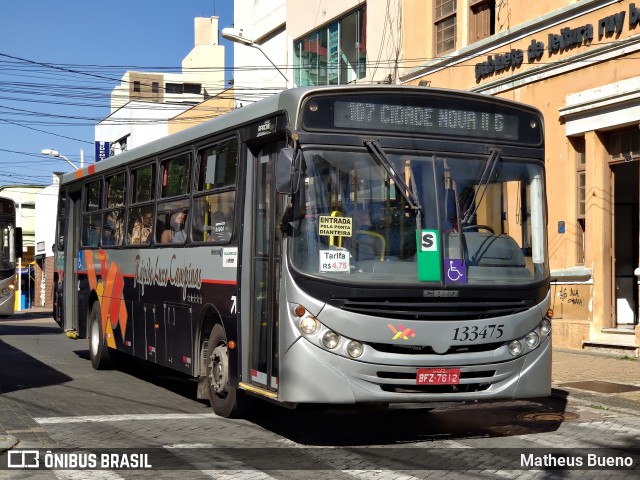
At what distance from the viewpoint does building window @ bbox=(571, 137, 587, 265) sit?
18531mm

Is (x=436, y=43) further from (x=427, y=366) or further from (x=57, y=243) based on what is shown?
(x=427, y=366)

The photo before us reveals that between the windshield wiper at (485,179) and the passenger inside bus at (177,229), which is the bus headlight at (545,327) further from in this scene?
the passenger inside bus at (177,229)

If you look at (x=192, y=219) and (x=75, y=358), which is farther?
(x=75, y=358)

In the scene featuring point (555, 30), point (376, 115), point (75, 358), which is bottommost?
point (75, 358)

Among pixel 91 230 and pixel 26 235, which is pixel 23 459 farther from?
pixel 26 235

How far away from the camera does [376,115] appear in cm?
888

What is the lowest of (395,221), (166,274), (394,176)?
(166,274)

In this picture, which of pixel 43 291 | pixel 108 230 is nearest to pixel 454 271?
pixel 108 230

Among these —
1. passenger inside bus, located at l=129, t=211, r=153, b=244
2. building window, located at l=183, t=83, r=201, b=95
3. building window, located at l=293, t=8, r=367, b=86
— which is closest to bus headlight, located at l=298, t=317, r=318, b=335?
passenger inside bus, located at l=129, t=211, r=153, b=244

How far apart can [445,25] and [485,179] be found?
47.8 ft

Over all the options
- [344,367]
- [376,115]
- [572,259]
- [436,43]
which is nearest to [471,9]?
[436,43]

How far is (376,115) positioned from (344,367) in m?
2.29

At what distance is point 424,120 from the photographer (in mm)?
9031

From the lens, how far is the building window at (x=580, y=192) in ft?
60.8
